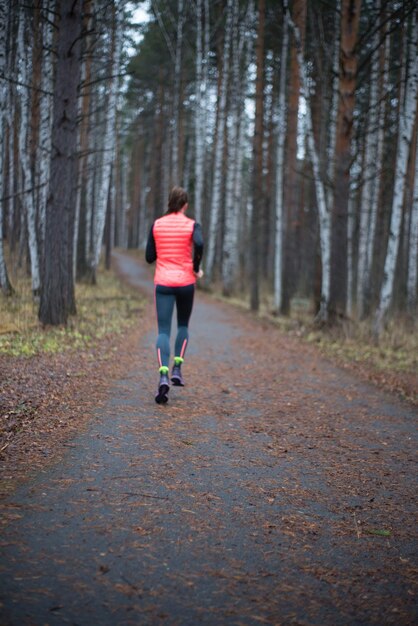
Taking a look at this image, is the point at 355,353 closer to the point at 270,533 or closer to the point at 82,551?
the point at 270,533

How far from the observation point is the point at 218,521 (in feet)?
9.52

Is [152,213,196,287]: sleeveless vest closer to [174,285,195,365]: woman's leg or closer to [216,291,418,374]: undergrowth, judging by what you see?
[174,285,195,365]: woman's leg

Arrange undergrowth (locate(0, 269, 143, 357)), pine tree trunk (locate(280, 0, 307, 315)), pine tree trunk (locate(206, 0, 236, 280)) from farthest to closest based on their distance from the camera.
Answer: pine tree trunk (locate(206, 0, 236, 280))
pine tree trunk (locate(280, 0, 307, 315))
undergrowth (locate(0, 269, 143, 357))

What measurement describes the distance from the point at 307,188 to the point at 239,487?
82.7 feet

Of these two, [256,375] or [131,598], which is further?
[256,375]

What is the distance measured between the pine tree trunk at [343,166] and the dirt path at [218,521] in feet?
19.7

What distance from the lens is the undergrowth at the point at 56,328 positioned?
7414mm

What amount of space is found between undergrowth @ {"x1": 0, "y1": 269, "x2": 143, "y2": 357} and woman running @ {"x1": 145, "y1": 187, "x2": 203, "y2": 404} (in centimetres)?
241

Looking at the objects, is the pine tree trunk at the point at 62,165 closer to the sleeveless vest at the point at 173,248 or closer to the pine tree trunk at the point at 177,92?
the sleeveless vest at the point at 173,248

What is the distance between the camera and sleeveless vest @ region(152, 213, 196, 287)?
532cm

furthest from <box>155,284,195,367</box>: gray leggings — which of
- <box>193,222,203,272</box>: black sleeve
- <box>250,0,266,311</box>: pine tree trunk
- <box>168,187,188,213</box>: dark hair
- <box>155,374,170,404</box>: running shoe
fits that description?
<box>250,0,266,311</box>: pine tree trunk

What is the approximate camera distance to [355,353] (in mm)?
9242

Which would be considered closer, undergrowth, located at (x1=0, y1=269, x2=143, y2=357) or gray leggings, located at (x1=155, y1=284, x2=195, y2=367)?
gray leggings, located at (x1=155, y1=284, x2=195, y2=367)

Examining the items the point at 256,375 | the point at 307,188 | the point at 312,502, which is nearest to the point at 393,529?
the point at 312,502
